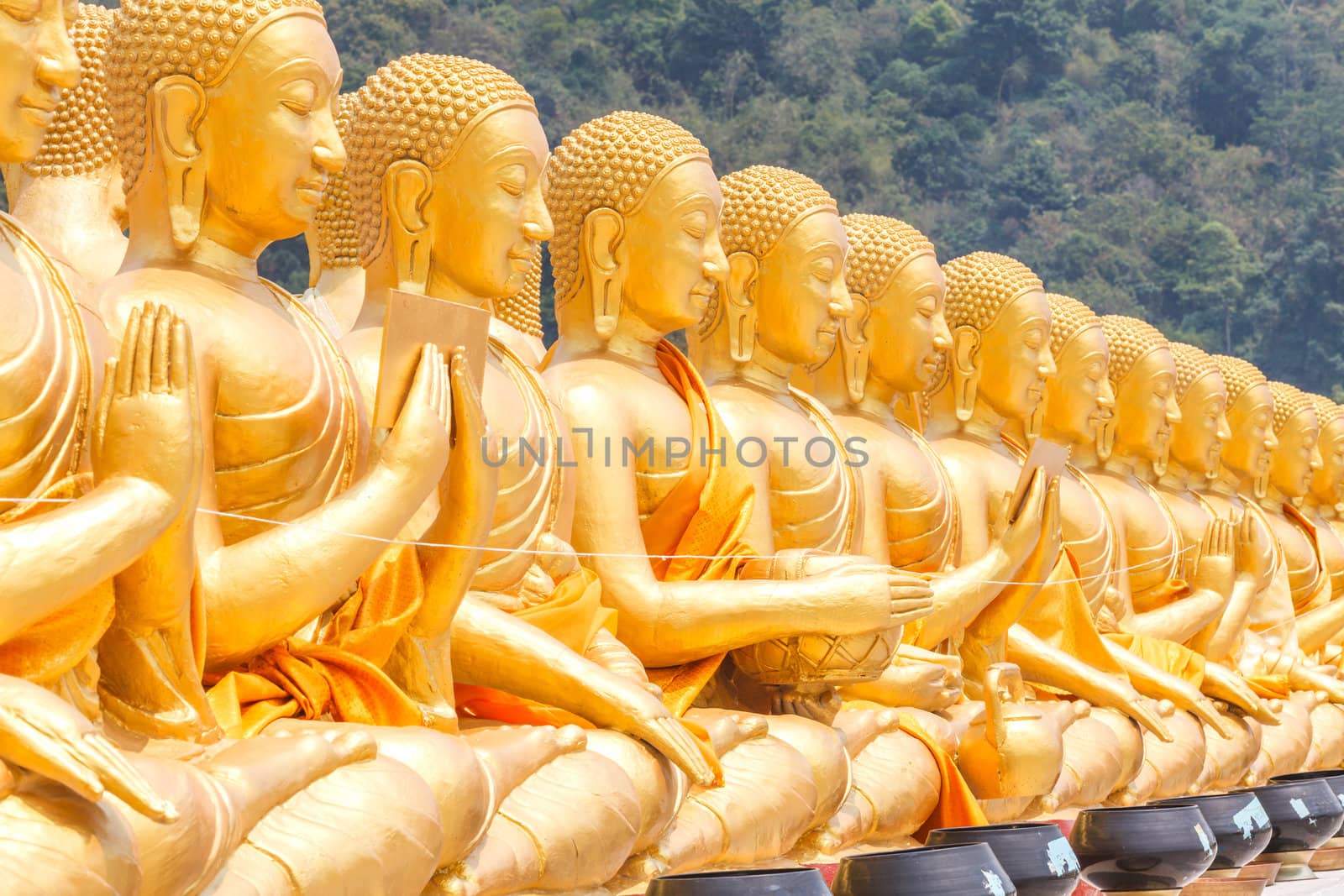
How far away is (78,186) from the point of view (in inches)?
255

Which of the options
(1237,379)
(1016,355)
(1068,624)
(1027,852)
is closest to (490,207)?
(1027,852)

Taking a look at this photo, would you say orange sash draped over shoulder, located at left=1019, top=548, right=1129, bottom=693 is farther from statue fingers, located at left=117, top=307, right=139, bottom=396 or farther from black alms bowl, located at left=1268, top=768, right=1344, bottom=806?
statue fingers, located at left=117, top=307, right=139, bottom=396

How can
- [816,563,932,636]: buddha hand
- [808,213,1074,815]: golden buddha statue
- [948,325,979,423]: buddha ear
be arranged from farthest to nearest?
1. [948,325,979,423]: buddha ear
2. [808,213,1074,815]: golden buddha statue
3. [816,563,932,636]: buddha hand

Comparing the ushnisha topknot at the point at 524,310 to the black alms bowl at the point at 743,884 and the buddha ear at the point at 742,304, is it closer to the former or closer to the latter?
the buddha ear at the point at 742,304

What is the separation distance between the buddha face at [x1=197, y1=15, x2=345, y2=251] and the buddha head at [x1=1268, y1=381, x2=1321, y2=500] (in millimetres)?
8602

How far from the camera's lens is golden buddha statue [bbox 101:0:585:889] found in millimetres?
4367

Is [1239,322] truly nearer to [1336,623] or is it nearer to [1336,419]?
[1336,419]

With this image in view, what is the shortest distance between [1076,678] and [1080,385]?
1773 mm

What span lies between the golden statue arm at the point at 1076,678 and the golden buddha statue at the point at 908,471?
1.25ft

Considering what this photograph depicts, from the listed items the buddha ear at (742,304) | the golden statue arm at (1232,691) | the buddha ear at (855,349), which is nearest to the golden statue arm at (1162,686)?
the golden statue arm at (1232,691)

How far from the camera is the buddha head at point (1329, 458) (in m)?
12.9

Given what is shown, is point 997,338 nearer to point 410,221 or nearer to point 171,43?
point 410,221

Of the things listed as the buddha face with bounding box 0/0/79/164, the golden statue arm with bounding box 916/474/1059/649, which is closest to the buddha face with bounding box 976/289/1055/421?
the golden statue arm with bounding box 916/474/1059/649

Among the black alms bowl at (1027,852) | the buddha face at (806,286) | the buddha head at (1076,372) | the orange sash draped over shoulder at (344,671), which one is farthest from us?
the buddha head at (1076,372)
